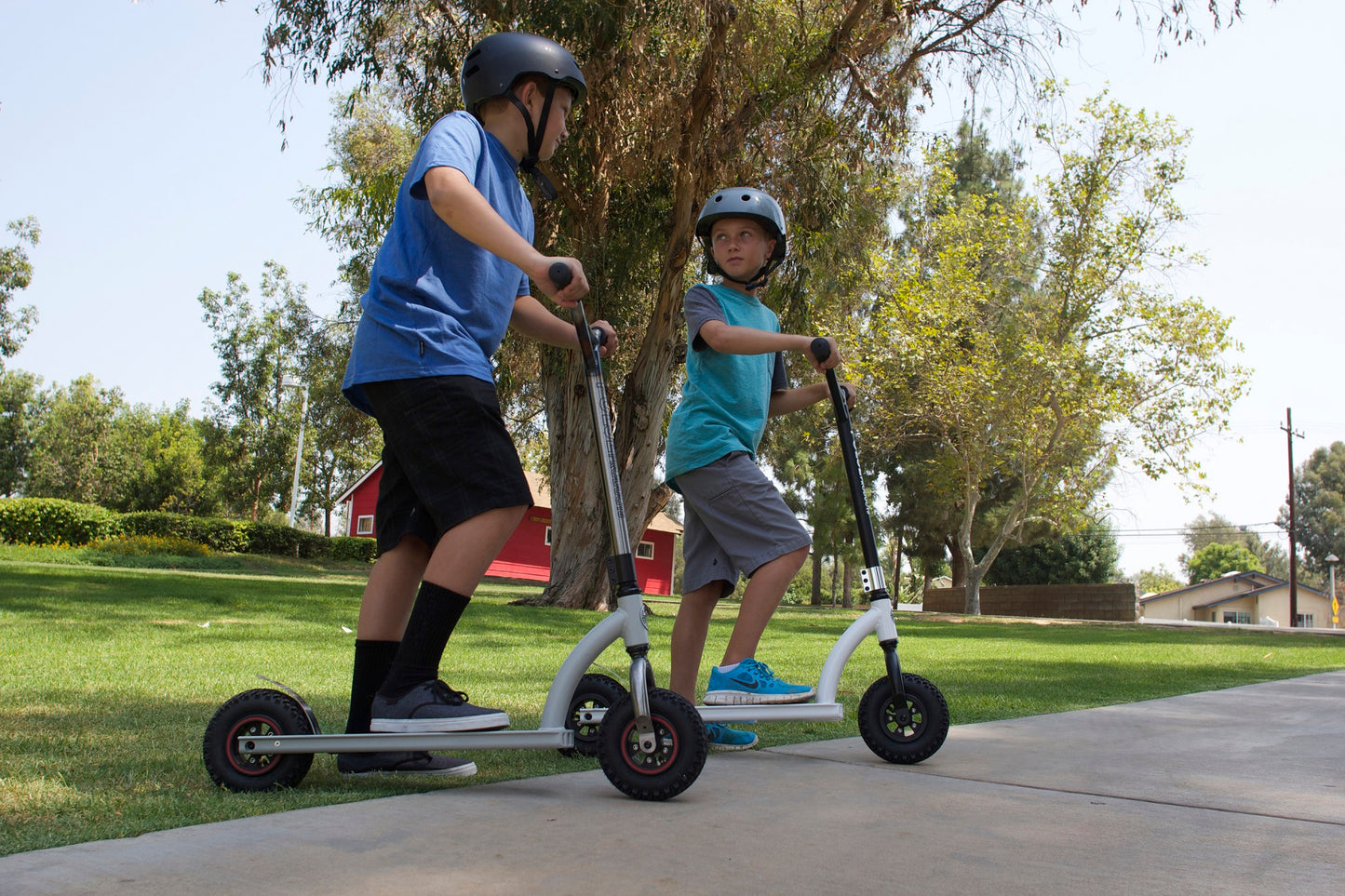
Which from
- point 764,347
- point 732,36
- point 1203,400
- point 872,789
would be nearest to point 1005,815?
point 872,789

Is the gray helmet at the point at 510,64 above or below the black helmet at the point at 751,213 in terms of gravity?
above

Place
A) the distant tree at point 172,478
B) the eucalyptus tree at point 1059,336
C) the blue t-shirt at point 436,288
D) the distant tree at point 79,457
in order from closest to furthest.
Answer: the blue t-shirt at point 436,288, the eucalyptus tree at point 1059,336, the distant tree at point 172,478, the distant tree at point 79,457

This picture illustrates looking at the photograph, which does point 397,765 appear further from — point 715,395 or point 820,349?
point 820,349

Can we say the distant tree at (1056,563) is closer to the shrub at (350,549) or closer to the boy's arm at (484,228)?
the shrub at (350,549)

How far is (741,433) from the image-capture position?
3.30 m

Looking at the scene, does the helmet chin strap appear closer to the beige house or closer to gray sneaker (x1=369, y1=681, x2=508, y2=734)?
gray sneaker (x1=369, y1=681, x2=508, y2=734)

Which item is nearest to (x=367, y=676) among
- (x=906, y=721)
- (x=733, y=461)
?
(x=733, y=461)

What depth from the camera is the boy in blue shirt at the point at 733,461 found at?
3068 mm

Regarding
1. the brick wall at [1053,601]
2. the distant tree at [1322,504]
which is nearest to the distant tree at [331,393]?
the brick wall at [1053,601]

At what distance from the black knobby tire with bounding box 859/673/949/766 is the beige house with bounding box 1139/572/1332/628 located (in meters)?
71.1

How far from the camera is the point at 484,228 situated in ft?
7.70

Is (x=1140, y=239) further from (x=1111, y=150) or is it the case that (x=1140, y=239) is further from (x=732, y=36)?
(x=732, y=36)

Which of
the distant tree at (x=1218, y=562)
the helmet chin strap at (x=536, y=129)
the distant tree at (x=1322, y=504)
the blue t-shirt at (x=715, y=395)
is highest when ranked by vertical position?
the distant tree at (x=1322, y=504)

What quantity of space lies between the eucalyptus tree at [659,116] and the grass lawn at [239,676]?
325 cm
